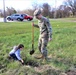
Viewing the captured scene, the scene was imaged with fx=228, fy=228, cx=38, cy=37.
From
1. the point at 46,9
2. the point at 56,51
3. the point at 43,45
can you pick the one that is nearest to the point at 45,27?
the point at 43,45

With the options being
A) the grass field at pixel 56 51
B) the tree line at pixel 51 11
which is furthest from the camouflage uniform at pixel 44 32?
the tree line at pixel 51 11

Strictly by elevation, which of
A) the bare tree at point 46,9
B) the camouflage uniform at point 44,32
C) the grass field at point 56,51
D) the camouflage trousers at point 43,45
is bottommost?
the grass field at point 56,51

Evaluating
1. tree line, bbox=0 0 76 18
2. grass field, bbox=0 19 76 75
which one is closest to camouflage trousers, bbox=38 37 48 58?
grass field, bbox=0 19 76 75

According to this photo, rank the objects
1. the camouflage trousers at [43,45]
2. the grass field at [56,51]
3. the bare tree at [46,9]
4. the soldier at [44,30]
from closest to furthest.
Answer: the grass field at [56,51], the soldier at [44,30], the camouflage trousers at [43,45], the bare tree at [46,9]

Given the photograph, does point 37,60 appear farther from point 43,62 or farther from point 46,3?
point 46,3

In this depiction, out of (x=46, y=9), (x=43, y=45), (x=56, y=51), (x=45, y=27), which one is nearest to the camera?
(x=45, y=27)

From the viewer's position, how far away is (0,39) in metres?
9.95

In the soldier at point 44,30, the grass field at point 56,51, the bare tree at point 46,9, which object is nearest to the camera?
the grass field at point 56,51

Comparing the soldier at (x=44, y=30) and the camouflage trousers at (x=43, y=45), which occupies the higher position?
the soldier at (x=44, y=30)

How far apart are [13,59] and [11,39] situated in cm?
367

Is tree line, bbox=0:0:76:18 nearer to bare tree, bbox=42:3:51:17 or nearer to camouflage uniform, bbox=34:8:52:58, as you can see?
bare tree, bbox=42:3:51:17

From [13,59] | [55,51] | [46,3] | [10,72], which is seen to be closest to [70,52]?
[55,51]

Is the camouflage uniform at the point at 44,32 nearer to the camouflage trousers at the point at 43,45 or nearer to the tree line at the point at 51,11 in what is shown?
the camouflage trousers at the point at 43,45

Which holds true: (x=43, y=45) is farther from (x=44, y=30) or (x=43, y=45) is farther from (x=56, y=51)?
(x=56, y=51)
